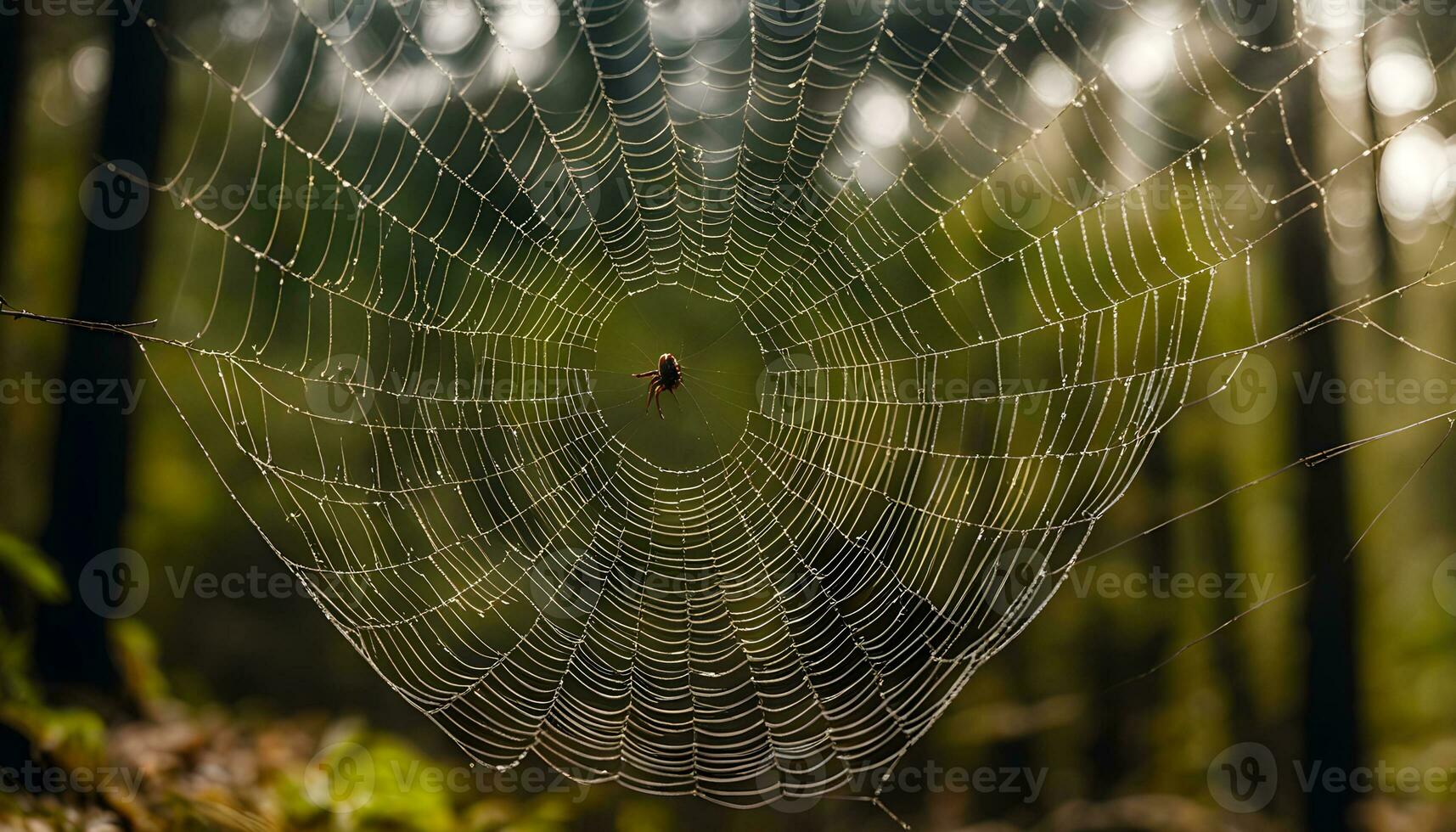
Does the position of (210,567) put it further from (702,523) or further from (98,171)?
(702,523)

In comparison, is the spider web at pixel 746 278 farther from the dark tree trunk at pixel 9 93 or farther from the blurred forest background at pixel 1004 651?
the dark tree trunk at pixel 9 93

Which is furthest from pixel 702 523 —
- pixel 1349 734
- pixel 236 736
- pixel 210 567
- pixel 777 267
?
pixel 210 567

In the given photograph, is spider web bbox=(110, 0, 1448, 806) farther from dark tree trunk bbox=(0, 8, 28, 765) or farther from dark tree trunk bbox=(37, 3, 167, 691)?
dark tree trunk bbox=(0, 8, 28, 765)

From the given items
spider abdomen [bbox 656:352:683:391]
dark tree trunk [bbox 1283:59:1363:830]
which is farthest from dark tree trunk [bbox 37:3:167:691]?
dark tree trunk [bbox 1283:59:1363:830]

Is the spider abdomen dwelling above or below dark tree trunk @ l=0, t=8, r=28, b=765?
below

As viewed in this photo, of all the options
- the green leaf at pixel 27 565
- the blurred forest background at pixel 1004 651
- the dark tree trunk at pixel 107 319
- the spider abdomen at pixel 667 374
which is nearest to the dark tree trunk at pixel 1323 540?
the blurred forest background at pixel 1004 651

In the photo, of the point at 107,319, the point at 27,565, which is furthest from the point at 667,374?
the point at 107,319
